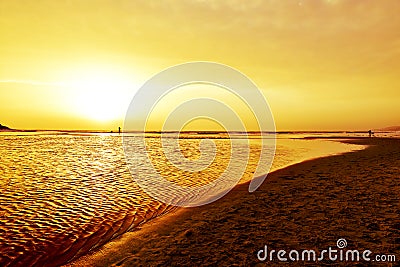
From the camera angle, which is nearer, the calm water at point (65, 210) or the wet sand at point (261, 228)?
the wet sand at point (261, 228)

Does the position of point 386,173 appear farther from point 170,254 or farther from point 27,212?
point 27,212

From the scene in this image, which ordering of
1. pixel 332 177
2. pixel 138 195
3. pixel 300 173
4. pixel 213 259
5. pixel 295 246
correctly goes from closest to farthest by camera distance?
1. pixel 213 259
2. pixel 295 246
3. pixel 138 195
4. pixel 332 177
5. pixel 300 173

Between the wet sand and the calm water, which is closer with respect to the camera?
the wet sand

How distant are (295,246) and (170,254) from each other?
3.25 meters

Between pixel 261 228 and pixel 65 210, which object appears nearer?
pixel 261 228

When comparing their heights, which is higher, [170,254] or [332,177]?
[332,177]

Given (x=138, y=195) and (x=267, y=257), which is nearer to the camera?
(x=267, y=257)

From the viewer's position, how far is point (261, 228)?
28.8ft

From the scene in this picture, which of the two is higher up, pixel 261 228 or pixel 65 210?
pixel 261 228

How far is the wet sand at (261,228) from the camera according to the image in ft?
23.5

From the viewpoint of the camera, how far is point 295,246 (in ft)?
24.0

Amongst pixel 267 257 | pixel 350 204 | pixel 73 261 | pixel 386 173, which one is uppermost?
pixel 386 173

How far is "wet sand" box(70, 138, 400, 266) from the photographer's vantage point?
7160 millimetres

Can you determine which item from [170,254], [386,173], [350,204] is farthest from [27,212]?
[386,173]
